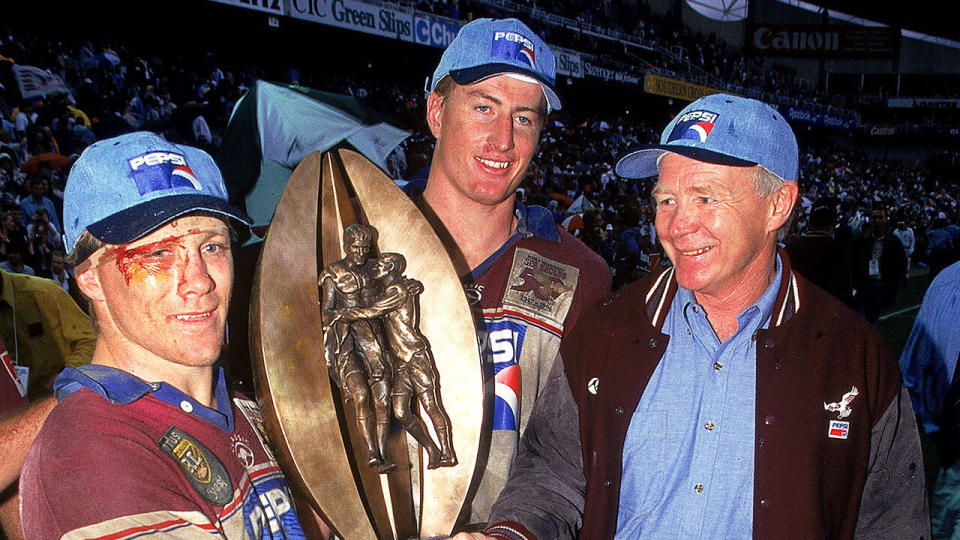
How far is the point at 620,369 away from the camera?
79.6 inches

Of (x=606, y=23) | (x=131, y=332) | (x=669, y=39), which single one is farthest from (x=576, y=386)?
(x=669, y=39)

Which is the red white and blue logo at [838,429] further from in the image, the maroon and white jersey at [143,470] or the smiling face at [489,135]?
the maroon and white jersey at [143,470]

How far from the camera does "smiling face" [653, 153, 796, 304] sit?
1946 millimetres

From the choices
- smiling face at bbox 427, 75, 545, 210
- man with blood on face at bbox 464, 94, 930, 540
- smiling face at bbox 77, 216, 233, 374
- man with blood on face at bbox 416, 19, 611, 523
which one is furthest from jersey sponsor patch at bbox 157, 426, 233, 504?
smiling face at bbox 427, 75, 545, 210

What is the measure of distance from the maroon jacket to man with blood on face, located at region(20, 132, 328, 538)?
2.31 ft

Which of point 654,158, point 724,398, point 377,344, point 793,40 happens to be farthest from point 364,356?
point 793,40

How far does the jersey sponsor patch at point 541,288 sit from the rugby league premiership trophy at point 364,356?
10.8 inches

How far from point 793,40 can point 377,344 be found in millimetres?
43157

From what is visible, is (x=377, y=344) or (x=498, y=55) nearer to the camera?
(x=377, y=344)

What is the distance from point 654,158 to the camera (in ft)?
7.29

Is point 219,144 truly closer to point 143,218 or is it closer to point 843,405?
point 143,218

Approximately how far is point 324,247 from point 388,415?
1.49 ft

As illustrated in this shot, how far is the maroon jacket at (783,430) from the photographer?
184cm

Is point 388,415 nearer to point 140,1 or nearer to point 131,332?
point 131,332
